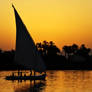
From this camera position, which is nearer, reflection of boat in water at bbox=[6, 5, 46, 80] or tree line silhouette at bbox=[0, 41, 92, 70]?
reflection of boat in water at bbox=[6, 5, 46, 80]

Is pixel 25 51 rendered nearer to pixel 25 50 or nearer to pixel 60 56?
pixel 25 50

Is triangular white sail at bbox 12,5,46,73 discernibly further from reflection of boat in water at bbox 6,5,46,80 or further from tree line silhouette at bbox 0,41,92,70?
tree line silhouette at bbox 0,41,92,70

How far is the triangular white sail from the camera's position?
73.9 m

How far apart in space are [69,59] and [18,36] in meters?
104

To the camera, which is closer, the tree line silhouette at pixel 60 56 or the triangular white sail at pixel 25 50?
the triangular white sail at pixel 25 50

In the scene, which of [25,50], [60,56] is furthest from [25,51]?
[60,56]

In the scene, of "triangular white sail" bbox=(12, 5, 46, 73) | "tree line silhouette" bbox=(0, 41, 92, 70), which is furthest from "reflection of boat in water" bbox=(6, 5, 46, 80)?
"tree line silhouette" bbox=(0, 41, 92, 70)

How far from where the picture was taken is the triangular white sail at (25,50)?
73875 millimetres

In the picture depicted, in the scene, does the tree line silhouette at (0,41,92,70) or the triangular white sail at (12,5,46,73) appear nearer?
the triangular white sail at (12,5,46,73)

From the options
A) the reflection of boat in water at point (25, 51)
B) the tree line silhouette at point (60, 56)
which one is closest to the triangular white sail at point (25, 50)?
the reflection of boat in water at point (25, 51)

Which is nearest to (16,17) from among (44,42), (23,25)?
(23,25)

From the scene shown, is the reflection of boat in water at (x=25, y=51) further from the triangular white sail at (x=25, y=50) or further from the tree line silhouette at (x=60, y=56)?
the tree line silhouette at (x=60, y=56)

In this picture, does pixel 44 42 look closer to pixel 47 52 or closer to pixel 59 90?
pixel 47 52

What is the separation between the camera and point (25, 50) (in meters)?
75.8
